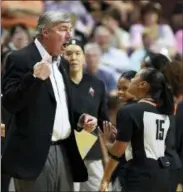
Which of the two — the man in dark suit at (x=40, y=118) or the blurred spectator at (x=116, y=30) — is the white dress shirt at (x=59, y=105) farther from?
the blurred spectator at (x=116, y=30)

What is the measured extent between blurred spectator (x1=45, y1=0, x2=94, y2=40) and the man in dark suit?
588 centimetres

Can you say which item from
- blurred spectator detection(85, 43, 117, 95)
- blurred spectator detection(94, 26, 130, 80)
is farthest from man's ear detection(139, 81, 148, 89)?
blurred spectator detection(94, 26, 130, 80)

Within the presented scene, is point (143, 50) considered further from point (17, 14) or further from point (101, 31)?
point (17, 14)

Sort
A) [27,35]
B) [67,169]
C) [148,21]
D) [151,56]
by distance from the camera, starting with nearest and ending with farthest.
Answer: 1. [67,169]
2. [151,56]
3. [27,35]
4. [148,21]

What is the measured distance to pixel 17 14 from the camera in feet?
35.1

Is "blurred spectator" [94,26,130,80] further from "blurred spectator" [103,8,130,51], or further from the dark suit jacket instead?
the dark suit jacket

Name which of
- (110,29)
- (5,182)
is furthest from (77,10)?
(5,182)

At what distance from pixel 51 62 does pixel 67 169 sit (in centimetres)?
89

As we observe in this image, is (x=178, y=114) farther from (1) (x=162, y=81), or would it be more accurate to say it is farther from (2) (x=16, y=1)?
(2) (x=16, y=1)

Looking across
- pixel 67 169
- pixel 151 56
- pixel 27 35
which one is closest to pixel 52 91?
pixel 67 169

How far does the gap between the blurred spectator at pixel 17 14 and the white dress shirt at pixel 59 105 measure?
14.7ft

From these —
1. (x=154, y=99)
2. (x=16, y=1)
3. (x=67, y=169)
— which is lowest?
(x=67, y=169)

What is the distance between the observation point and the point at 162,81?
6.00m

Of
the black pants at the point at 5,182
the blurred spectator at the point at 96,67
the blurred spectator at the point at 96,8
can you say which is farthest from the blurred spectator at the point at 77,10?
the black pants at the point at 5,182
